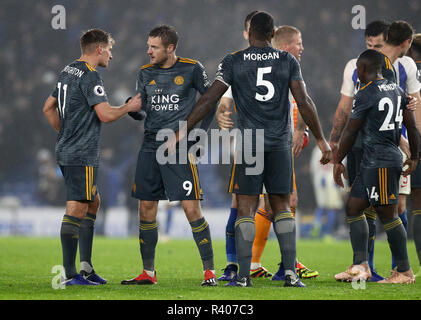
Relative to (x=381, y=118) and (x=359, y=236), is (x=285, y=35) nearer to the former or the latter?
(x=381, y=118)

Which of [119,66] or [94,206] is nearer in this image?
[94,206]

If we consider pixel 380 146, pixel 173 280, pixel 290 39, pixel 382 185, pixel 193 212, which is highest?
pixel 290 39

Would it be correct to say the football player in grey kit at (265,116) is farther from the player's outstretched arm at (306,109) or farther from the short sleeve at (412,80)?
the short sleeve at (412,80)

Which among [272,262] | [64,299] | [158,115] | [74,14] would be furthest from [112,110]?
[74,14]

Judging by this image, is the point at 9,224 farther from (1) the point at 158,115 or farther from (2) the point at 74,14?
(1) the point at 158,115

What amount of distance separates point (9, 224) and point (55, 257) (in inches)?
239

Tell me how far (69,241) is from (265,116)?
1655mm

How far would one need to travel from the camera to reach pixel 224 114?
5.36m

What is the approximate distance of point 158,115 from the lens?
490 centimetres

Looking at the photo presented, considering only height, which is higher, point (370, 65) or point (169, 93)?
point (370, 65)

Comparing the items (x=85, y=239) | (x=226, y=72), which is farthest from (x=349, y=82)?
(x=85, y=239)

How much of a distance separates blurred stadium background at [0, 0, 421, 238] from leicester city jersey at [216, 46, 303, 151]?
30.0 ft

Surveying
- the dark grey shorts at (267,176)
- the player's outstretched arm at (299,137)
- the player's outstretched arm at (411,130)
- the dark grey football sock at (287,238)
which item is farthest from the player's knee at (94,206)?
the player's outstretched arm at (411,130)

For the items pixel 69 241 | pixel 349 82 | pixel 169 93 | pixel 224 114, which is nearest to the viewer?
pixel 69 241
